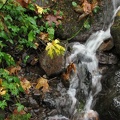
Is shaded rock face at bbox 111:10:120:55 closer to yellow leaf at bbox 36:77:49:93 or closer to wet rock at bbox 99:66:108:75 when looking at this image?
wet rock at bbox 99:66:108:75

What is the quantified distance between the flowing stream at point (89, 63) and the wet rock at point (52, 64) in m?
0.35

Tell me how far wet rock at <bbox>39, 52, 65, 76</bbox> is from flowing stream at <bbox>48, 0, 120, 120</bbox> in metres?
0.35

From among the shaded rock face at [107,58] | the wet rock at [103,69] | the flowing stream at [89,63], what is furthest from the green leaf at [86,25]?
the wet rock at [103,69]

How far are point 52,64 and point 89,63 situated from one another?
98cm

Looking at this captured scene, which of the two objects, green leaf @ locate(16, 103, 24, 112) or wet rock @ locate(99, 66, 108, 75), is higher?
green leaf @ locate(16, 103, 24, 112)

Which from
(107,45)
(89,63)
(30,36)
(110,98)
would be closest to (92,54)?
(89,63)

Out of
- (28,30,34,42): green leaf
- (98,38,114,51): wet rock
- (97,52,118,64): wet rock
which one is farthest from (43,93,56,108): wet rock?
(98,38,114,51): wet rock

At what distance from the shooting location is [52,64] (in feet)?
20.5

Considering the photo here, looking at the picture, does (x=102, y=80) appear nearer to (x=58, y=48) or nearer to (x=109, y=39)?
(x=109, y=39)

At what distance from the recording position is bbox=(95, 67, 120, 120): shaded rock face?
5.55 meters

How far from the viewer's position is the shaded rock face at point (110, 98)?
5551mm

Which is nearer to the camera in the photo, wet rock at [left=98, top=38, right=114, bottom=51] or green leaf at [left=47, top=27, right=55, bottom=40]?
green leaf at [left=47, top=27, right=55, bottom=40]

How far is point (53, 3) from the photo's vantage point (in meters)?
7.21

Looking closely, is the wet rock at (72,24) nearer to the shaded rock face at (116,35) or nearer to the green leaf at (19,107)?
the shaded rock face at (116,35)
